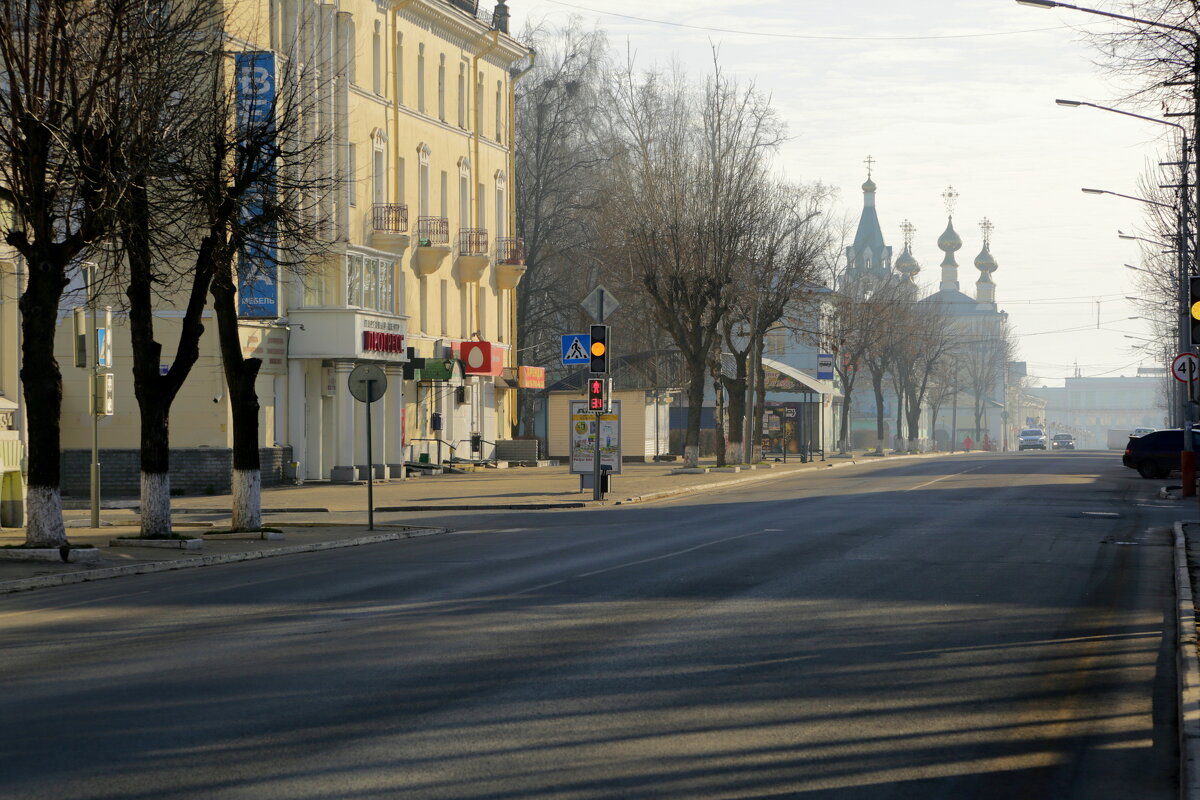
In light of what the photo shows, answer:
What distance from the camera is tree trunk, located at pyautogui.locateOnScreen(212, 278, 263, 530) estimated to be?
24672 millimetres

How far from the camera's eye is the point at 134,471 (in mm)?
38594

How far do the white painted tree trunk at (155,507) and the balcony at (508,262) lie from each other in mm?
37456

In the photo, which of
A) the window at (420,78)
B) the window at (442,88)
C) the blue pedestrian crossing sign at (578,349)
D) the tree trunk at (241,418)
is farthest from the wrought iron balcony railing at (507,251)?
the tree trunk at (241,418)

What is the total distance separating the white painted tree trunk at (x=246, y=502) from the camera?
24.6 metres

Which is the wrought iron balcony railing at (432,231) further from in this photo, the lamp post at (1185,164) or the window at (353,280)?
the lamp post at (1185,164)

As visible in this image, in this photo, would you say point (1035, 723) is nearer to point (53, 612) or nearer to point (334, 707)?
point (334, 707)

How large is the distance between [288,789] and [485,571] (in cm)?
1071

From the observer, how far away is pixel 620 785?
285 inches

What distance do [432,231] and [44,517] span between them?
34.1 metres

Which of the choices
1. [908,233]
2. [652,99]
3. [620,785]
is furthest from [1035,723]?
[908,233]

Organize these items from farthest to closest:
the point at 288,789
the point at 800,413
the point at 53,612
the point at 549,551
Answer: the point at 800,413
the point at 549,551
the point at 53,612
the point at 288,789

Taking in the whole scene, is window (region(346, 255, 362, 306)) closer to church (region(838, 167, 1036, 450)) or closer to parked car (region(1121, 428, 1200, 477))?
parked car (region(1121, 428, 1200, 477))

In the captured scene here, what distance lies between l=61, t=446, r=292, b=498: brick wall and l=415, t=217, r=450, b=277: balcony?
12.8 metres

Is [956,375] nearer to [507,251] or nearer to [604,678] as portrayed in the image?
[507,251]
